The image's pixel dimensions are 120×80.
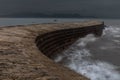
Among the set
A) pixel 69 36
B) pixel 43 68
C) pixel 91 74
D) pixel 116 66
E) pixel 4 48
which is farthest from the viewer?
pixel 69 36

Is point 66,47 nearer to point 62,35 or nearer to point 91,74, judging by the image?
point 62,35

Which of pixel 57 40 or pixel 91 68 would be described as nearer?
pixel 91 68

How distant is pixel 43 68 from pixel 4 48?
2.69 meters

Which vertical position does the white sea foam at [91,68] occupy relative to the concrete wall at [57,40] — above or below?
below

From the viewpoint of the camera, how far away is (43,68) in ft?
20.7

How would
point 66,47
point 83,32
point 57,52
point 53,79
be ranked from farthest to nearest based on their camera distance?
point 83,32 → point 66,47 → point 57,52 → point 53,79

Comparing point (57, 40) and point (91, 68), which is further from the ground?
point (57, 40)

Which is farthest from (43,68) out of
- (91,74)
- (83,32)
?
(83,32)

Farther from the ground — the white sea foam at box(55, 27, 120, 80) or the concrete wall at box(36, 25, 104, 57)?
the concrete wall at box(36, 25, 104, 57)

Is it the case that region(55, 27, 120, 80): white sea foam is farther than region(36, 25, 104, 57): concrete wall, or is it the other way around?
region(36, 25, 104, 57): concrete wall

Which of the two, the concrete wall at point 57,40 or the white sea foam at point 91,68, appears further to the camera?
the concrete wall at point 57,40

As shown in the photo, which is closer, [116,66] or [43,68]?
[43,68]

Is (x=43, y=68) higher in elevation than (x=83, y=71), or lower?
higher

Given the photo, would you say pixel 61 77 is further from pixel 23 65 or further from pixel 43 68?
pixel 23 65
